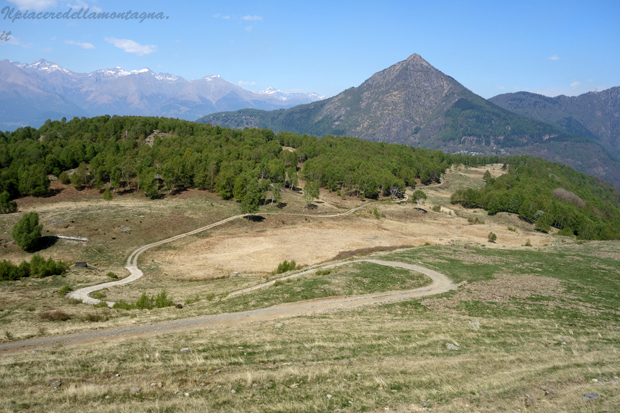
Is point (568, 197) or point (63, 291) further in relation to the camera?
point (568, 197)

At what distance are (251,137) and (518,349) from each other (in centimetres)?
18004

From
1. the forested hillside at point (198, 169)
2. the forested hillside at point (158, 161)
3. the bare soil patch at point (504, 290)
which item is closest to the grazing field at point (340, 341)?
the bare soil patch at point (504, 290)

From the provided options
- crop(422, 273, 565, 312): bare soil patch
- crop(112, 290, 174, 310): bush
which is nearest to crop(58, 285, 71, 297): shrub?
crop(112, 290, 174, 310): bush

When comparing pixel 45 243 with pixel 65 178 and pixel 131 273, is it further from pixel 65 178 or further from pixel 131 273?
pixel 65 178

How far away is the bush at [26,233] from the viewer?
61.4 meters

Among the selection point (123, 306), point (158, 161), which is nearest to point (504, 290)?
point (123, 306)

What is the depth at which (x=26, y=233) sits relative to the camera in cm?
6166

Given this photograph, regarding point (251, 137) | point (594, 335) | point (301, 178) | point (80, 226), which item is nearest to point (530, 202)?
point (301, 178)

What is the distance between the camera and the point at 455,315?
98.5 ft

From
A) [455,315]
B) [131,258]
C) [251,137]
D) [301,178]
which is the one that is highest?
[251,137]

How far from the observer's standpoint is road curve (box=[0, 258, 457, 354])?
22.8 metres

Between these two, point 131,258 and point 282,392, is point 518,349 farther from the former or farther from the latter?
point 131,258

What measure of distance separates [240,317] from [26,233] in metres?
58.2

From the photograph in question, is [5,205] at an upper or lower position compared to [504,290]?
upper
